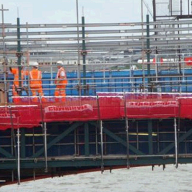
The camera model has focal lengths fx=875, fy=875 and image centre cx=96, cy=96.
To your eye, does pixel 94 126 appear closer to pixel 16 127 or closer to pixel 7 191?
pixel 16 127

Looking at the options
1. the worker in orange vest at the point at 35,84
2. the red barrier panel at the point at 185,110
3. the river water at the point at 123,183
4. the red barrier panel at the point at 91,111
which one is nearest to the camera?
the red barrier panel at the point at 91,111

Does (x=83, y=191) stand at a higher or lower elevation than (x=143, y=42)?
lower

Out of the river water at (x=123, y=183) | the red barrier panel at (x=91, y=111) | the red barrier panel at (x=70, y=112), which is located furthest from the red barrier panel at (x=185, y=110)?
the river water at (x=123, y=183)

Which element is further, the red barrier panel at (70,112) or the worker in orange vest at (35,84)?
the worker in orange vest at (35,84)

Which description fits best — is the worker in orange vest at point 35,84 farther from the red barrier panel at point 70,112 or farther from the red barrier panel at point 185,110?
the red barrier panel at point 185,110

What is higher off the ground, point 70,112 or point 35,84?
point 35,84

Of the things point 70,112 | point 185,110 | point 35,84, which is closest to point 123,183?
point 35,84

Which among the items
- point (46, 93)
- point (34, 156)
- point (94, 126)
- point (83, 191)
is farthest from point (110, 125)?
point (83, 191)

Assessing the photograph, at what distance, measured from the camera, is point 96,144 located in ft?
101

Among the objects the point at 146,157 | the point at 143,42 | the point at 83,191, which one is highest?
the point at 143,42

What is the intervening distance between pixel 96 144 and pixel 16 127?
2878 millimetres

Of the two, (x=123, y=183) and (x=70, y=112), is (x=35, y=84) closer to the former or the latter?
(x=70, y=112)

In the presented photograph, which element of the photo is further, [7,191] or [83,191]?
[83,191]

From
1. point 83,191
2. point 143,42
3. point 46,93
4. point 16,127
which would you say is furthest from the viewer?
point 83,191
